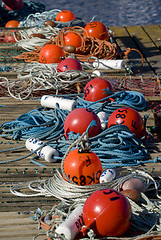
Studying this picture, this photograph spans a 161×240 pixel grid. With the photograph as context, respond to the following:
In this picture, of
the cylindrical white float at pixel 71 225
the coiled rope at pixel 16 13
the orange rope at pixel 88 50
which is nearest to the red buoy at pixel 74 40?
Answer: the orange rope at pixel 88 50

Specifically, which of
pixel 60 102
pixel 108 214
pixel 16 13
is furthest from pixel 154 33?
pixel 108 214

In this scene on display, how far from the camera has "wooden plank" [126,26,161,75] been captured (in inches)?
283

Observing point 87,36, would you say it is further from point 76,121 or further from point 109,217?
point 109,217

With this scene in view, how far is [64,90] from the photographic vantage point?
5699 millimetres

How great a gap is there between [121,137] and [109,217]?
1393 mm

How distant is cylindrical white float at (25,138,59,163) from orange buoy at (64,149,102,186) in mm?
612

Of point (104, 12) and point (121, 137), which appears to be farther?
point (104, 12)

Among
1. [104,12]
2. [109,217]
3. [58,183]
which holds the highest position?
[109,217]

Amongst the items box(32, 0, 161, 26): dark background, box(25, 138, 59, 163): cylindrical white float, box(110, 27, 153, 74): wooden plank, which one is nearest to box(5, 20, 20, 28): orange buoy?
box(110, 27, 153, 74): wooden plank

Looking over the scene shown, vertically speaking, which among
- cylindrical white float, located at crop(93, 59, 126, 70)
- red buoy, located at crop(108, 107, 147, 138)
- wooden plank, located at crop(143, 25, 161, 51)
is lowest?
wooden plank, located at crop(143, 25, 161, 51)

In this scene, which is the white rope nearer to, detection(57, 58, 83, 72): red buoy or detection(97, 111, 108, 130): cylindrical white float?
detection(57, 58, 83, 72): red buoy

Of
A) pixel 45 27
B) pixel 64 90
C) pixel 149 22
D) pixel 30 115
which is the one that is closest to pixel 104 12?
pixel 149 22

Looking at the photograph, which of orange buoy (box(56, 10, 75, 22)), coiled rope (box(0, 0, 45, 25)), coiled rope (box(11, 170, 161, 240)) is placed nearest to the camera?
coiled rope (box(11, 170, 161, 240))

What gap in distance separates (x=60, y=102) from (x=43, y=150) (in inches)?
36.6
